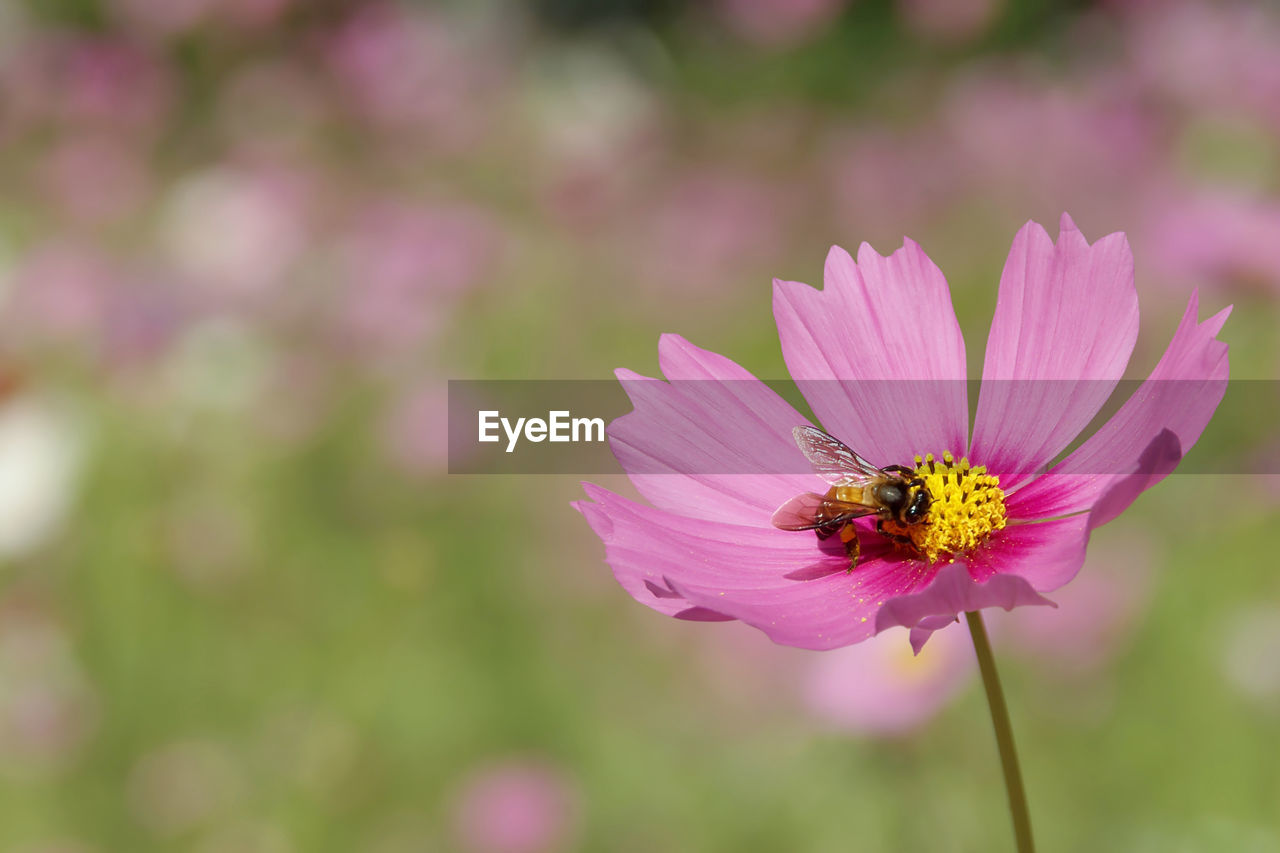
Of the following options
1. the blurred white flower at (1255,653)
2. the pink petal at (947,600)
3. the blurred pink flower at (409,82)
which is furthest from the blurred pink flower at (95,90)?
the pink petal at (947,600)

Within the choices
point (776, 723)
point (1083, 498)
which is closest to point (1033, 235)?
point (1083, 498)

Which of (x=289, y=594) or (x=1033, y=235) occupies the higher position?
(x=1033, y=235)

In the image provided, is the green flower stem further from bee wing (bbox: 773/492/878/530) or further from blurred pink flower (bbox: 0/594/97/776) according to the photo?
blurred pink flower (bbox: 0/594/97/776)

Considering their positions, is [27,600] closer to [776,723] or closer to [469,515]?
[469,515]

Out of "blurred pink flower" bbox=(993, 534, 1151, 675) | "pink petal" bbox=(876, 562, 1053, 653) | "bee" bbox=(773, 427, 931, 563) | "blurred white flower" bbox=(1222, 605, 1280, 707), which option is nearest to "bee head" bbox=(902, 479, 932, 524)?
"bee" bbox=(773, 427, 931, 563)

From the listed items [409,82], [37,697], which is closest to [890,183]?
[409,82]

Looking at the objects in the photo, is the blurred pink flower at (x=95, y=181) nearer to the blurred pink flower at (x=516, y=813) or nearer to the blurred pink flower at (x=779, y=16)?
the blurred pink flower at (x=779, y=16)
